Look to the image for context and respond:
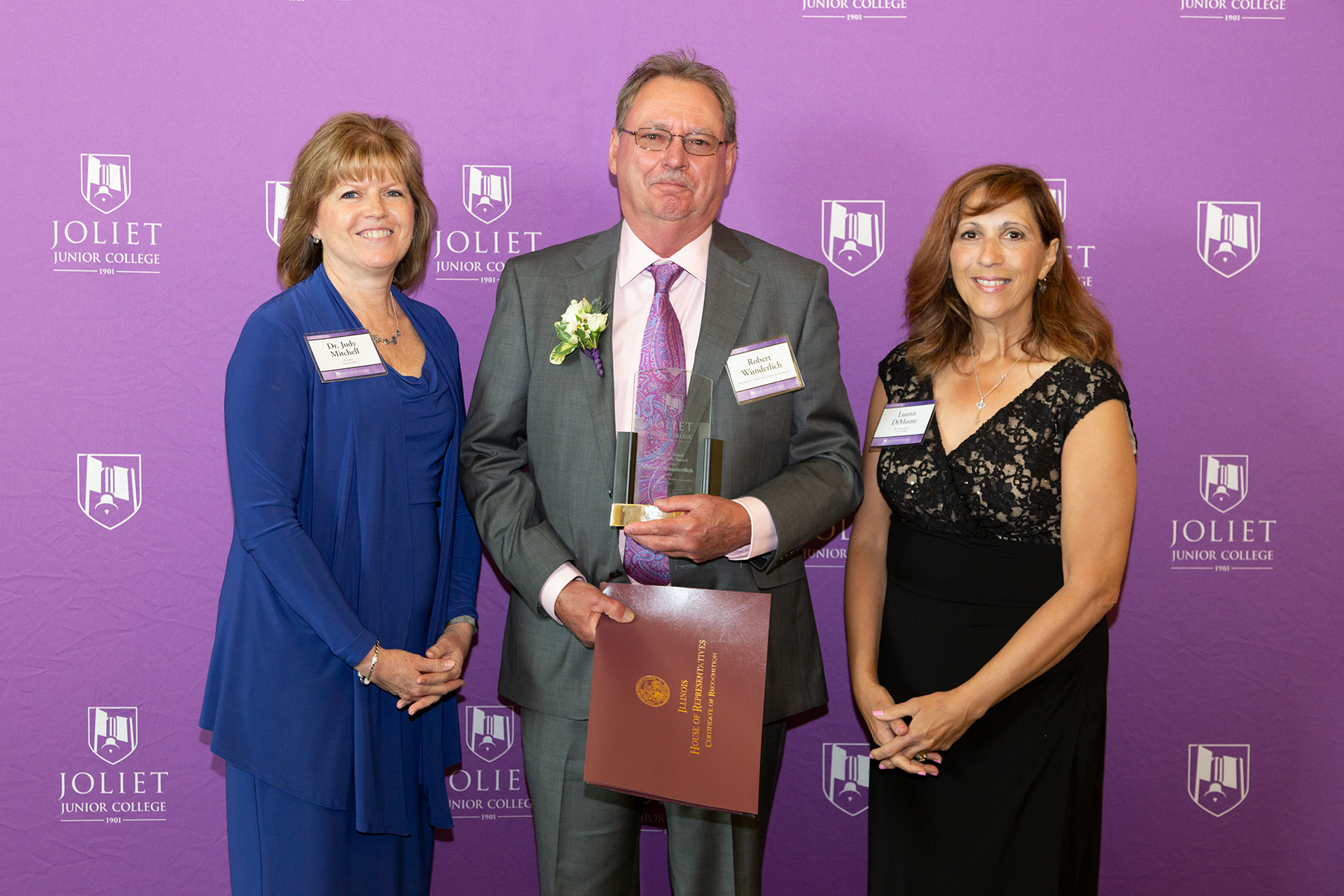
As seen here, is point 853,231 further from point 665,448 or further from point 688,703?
point 688,703

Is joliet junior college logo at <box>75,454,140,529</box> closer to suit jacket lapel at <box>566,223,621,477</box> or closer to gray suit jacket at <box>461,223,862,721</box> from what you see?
gray suit jacket at <box>461,223,862,721</box>

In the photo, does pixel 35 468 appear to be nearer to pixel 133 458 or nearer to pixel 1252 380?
pixel 133 458

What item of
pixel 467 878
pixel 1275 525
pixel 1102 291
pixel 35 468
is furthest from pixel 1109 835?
pixel 35 468

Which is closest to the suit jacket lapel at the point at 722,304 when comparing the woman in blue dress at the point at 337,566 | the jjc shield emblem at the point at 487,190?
the woman in blue dress at the point at 337,566

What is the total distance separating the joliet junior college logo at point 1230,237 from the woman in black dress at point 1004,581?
94 centimetres

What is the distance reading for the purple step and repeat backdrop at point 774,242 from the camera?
2664mm

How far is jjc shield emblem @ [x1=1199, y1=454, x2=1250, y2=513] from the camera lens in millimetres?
2863

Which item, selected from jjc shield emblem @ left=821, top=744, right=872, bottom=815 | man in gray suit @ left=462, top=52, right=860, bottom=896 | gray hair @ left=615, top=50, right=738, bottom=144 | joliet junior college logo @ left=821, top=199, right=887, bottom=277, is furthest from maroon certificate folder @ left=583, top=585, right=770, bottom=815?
joliet junior college logo @ left=821, top=199, right=887, bottom=277

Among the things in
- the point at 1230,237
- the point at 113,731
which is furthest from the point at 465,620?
the point at 1230,237

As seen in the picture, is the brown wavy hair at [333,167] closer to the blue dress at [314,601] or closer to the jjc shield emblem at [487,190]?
the blue dress at [314,601]

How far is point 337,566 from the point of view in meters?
2.00

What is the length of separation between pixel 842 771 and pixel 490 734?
1128mm

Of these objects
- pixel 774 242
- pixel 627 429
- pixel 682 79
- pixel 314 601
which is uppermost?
pixel 682 79

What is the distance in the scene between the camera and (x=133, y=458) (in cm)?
271
